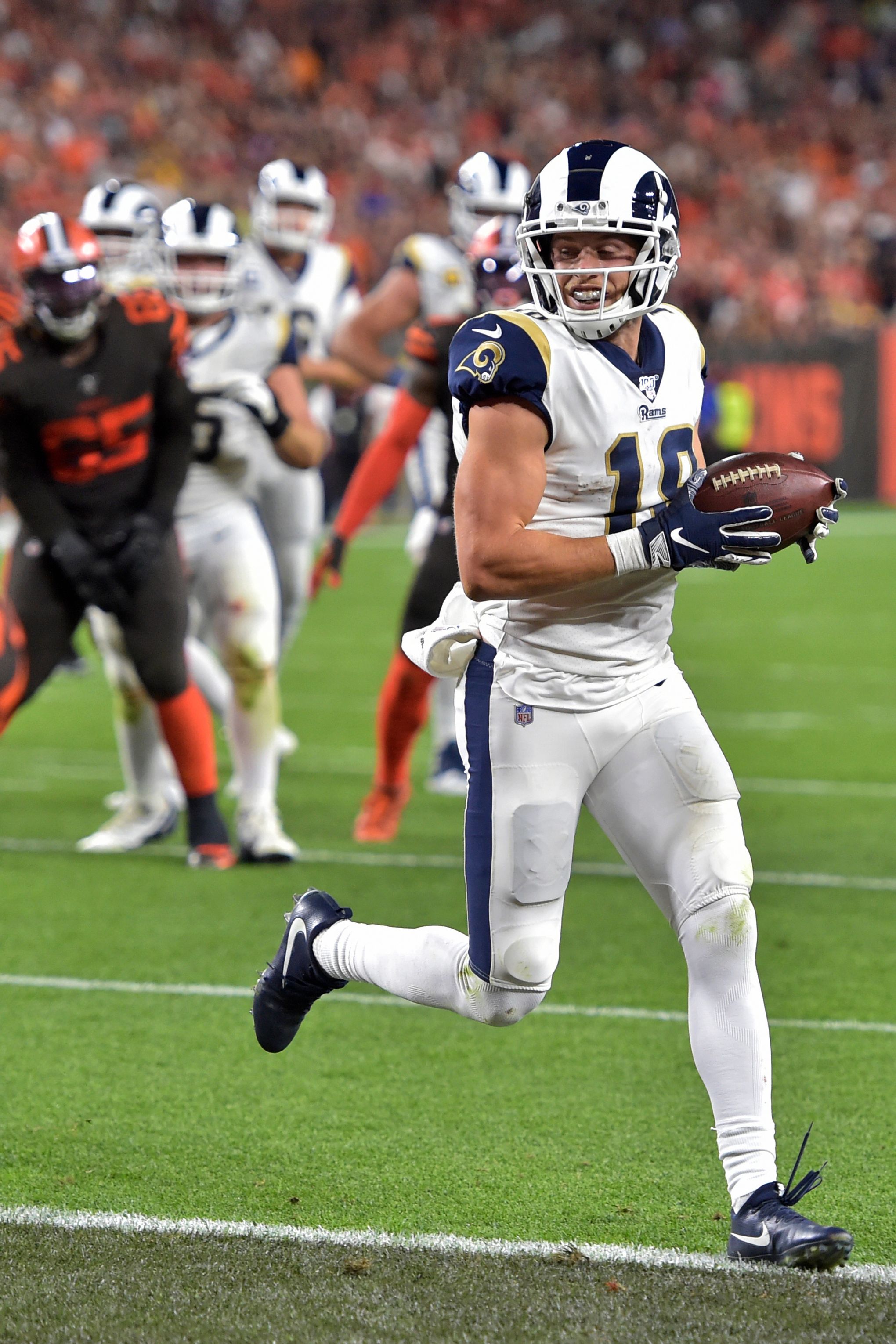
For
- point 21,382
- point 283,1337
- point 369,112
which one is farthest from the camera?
point 369,112

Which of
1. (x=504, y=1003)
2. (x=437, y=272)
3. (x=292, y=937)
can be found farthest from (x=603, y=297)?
(x=437, y=272)

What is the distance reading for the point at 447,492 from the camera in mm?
6668

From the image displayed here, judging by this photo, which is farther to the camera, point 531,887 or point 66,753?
point 66,753

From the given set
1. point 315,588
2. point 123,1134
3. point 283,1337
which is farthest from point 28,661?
point 283,1337

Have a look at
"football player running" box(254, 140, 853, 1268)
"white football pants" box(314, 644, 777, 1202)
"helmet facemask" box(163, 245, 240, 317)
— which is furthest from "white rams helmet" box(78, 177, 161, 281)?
"white football pants" box(314, 644, 777, 1202)

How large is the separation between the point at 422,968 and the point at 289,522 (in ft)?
15.7

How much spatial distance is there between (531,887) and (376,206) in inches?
759

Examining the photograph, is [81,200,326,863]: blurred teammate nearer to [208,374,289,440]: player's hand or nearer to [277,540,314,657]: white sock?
[208,374,289,440]: player's hand

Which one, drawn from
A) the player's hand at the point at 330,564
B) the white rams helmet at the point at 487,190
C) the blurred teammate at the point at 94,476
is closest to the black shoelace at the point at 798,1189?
the blurred teammate at the point at 94,476

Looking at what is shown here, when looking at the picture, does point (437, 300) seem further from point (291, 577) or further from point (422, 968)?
point (422, 968)

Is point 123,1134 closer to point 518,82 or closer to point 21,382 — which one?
point 21,382

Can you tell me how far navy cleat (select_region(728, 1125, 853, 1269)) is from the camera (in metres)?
2.82

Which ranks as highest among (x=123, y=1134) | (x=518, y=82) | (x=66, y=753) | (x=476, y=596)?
(x=518, y=82)

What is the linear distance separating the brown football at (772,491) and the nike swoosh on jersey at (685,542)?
75 millimetres
